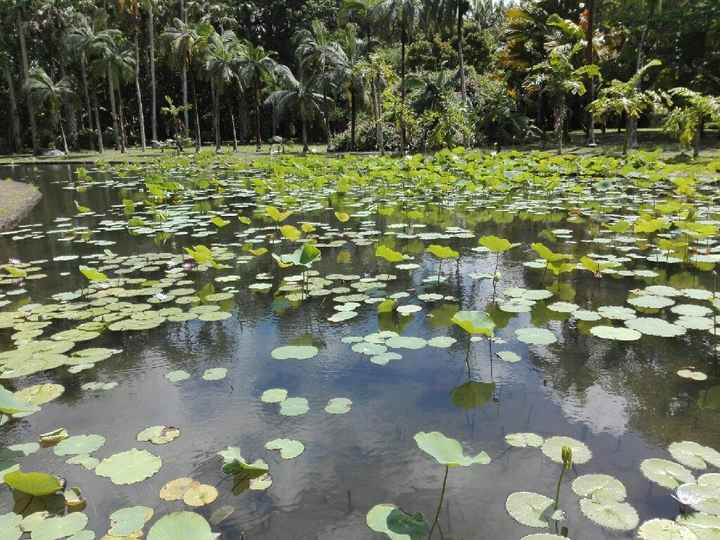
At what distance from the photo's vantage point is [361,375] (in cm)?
296

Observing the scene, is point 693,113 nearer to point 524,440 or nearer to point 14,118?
point 524,440

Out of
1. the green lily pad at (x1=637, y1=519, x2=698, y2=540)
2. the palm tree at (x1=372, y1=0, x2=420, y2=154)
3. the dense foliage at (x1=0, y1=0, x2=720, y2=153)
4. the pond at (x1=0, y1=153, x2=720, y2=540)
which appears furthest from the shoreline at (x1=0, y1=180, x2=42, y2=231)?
the palm tree at (x1=372, y1=0, x2=420, y2=154)

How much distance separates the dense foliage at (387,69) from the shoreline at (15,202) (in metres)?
12.1

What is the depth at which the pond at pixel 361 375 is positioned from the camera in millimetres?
2025

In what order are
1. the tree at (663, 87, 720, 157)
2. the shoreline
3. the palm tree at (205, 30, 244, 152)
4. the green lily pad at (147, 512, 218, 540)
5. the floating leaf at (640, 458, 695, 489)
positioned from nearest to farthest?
the green lily pad at (147, 512, 218, 540), the floating leaf at (640, 458, 695, 489), the shoreline, the tree at (663, 87, 720, 157), the palm tree at (205, 30, 244, 152)

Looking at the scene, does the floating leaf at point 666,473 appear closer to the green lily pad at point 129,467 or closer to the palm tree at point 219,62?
the green lily pad at point 129,467

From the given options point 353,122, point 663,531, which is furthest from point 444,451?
point 353,122

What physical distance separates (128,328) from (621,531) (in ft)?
9.90

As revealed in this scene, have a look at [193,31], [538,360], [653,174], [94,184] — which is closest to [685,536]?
[538,360]

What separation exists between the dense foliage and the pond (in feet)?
36.9

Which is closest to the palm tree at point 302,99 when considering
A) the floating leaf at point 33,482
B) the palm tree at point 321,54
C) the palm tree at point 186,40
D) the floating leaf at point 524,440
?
the palm tree at point 321,54

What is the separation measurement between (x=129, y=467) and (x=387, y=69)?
2038cm

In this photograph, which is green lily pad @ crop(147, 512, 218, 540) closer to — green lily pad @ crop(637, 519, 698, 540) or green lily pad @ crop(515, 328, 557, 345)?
green lily pad @ crop(637, 519, 698, 540)

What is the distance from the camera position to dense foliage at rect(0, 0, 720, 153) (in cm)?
1752
